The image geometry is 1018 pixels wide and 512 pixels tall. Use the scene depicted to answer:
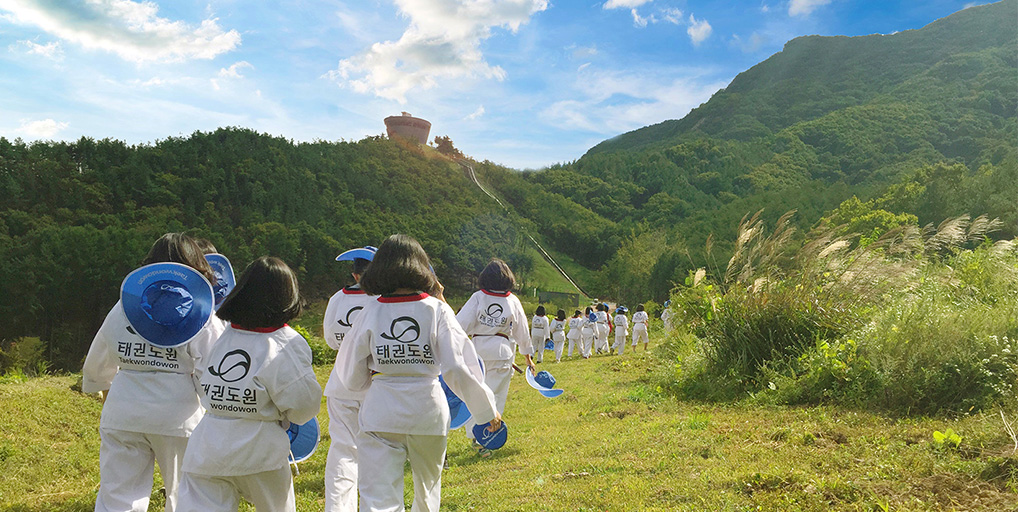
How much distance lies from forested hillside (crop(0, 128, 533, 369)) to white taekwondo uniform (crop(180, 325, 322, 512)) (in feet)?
118

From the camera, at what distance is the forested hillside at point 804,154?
7369 centimetres

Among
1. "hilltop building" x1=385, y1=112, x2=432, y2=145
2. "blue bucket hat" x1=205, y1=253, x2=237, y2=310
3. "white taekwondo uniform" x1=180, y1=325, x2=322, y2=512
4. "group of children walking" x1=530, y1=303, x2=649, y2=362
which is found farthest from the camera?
"hilltop building" x1=385, y1=112, x2=432, y2=145

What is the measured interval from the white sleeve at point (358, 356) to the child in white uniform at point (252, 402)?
1.21 feet

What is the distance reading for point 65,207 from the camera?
47312mm

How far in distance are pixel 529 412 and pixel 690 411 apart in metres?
2.56

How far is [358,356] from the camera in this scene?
3.64m

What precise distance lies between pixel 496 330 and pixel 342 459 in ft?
8.64

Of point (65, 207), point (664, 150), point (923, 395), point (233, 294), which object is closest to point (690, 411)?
point (923, 395)

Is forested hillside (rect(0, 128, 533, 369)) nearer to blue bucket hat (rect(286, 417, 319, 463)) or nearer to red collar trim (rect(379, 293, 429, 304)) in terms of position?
blue bucket hat (rect(286, 417, 319, 463))

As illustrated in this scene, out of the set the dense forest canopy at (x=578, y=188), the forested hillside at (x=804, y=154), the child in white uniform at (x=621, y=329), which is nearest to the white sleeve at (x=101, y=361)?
the dense forest canopy at (x=578, y=188)

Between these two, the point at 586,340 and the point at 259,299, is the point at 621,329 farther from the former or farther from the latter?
the point at 259,299

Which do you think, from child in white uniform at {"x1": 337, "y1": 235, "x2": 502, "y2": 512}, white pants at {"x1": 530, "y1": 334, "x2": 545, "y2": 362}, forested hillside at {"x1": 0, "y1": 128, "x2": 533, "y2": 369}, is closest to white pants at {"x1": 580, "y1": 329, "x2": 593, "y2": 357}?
white pants at {"x1": 530, "y1": 334, "x2": 545, "y2": 362}

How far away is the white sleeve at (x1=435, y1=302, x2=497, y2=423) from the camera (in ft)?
11.7

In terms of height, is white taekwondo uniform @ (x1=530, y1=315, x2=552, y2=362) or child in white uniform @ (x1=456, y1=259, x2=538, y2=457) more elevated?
child in white uniform @ (x1=456, y1=259, x2=538, y2=457)
